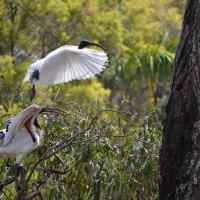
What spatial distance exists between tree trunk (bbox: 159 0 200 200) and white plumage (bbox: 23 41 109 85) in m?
0.50

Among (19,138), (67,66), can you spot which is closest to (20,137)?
(19,138)

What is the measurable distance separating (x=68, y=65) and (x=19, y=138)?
61 centimetres

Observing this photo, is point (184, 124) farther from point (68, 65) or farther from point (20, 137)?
point (20, 137)

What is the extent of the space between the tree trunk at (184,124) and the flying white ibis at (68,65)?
0.50 meters

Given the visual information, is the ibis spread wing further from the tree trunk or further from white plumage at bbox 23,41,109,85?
the tree trunk

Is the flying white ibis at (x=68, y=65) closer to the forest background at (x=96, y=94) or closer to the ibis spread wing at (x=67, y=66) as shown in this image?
the ibis spread wing at (x=67, y=66)

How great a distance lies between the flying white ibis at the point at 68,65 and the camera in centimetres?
495

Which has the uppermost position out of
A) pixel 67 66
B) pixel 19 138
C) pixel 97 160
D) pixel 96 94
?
pixel 67 66

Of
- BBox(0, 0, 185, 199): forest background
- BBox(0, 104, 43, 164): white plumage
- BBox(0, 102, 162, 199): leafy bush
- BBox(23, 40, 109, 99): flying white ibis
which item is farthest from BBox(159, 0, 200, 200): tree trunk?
BBox(0, 104, 43, 164): white plumage

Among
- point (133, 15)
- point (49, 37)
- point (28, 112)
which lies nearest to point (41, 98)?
point (28, 112)

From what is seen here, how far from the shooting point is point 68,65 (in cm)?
509

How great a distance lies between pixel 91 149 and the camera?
560 centimetres

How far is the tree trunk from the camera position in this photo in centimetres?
470

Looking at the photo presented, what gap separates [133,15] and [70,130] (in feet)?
49.1
